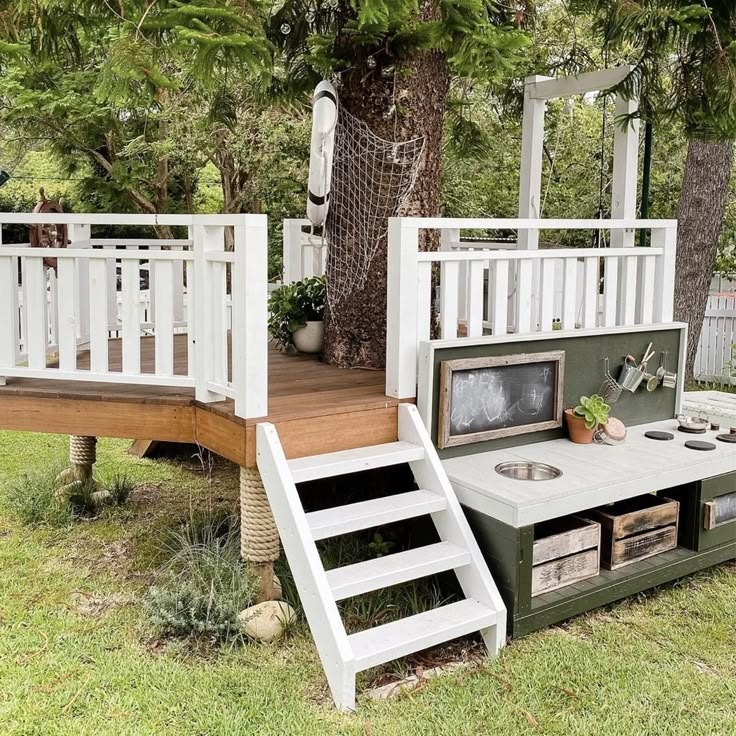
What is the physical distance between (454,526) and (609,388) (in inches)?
60.3

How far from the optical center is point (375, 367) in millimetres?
4965

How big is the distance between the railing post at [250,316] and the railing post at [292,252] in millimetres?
3129

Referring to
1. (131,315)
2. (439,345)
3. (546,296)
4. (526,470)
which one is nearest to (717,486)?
(526,470)

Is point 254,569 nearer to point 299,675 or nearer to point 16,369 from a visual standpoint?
point 299,675

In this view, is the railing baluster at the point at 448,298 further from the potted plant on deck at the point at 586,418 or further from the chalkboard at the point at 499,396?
the potted plant on deck at the point at 586,418

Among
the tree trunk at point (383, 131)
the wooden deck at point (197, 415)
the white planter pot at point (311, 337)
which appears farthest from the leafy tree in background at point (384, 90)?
the wooden deck at point (197, 415)

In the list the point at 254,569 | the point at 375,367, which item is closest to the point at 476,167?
the point at 375,367

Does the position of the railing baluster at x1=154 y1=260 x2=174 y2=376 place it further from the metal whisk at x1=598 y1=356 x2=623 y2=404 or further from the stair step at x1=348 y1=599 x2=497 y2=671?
the metal whisk at x1=598 y1=356 x2=623 y2=404

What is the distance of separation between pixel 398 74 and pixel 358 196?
70cm

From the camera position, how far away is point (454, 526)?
3.51 m

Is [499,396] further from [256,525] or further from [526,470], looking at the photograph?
[256,525]

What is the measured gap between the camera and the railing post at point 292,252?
6.60 meters

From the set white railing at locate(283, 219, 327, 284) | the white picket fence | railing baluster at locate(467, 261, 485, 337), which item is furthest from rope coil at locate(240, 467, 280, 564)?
the white picket fence

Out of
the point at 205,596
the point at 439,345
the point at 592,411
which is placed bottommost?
the point at 205,596
